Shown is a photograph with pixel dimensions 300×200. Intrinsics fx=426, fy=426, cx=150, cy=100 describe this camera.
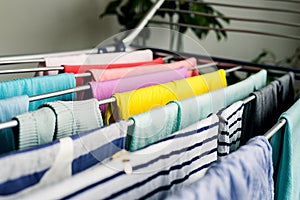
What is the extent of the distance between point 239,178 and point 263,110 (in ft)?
1.38

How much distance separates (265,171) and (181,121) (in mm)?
174

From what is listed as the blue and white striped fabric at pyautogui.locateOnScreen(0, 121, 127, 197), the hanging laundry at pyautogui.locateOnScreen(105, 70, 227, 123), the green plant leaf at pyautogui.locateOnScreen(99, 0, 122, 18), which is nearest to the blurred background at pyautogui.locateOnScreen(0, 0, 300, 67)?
the green plant leaf at pyautogui.locateOnScreen(99, 0, 122, 18)

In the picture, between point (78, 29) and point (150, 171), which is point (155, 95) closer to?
point (150, 171)

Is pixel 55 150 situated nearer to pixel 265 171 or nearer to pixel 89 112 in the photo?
pixel 89 112

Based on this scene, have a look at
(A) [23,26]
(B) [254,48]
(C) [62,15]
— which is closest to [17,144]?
(A) [23,26]

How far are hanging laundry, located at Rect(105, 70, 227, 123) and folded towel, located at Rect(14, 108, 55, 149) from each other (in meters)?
0.17

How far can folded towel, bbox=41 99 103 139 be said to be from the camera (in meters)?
0.60

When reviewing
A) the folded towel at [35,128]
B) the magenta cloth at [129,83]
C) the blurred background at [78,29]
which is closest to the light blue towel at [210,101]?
the magenta cloth at [129,83]

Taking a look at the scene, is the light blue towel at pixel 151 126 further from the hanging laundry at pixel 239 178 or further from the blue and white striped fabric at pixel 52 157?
the hanging laundry at pixel 239 178

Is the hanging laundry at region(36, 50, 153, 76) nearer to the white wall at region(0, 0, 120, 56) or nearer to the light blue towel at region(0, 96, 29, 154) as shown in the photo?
the light blue towel at region(0, 96, 29, 154)

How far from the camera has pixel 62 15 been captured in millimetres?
2021

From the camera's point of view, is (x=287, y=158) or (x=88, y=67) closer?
(x=287, y=158)

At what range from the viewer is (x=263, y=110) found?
3.08 feet

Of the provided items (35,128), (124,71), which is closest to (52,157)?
(35,128)
